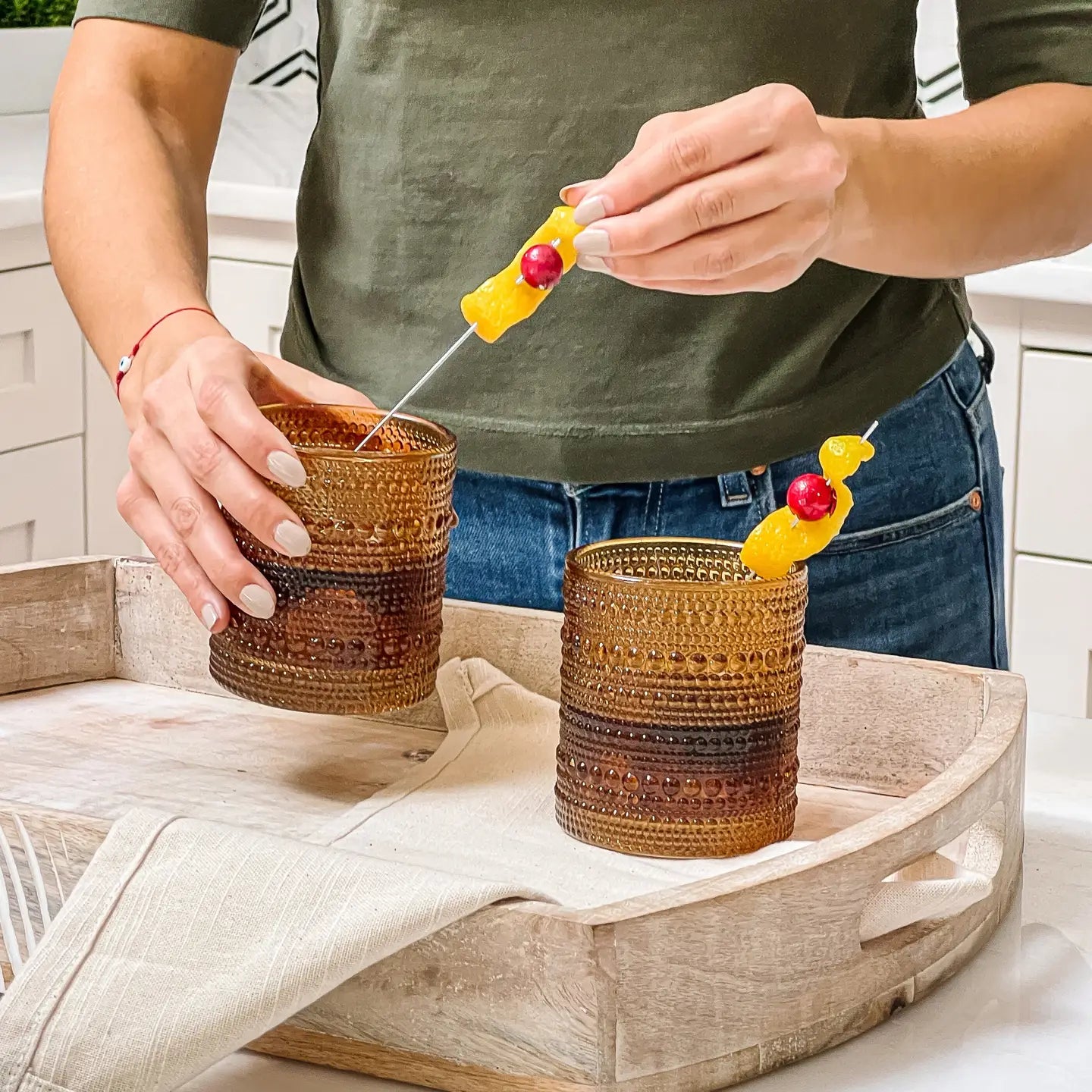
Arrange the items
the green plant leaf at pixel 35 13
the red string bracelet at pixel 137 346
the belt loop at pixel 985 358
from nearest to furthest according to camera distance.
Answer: the red string bracelet at pixel 137 346 → the belt loop at pixel 985 358 → the green plant leaf at pixel 35 13

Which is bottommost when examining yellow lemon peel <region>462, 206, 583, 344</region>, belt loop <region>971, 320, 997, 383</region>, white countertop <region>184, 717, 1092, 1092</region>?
white countertop <region>184, 717, 1092, 1092</region>

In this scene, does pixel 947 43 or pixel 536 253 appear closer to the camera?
pixel 536 253

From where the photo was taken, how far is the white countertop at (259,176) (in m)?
1.59

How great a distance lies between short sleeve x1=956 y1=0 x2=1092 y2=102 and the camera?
2.76 feet

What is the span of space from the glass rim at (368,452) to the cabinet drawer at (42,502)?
117cm

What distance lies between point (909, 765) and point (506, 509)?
25 cm

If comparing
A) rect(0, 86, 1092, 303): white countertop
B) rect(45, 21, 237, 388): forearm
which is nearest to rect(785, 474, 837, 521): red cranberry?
rect(45, 21, 237, 388): forearm

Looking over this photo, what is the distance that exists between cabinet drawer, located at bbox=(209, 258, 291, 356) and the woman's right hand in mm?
1146

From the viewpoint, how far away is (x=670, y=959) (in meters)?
0.49

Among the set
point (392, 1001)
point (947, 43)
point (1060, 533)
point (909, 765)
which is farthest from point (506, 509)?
point (947, 43)

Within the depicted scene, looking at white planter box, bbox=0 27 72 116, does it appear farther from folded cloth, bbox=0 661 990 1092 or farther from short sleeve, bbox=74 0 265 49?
folded cloth, bbox=0 661 990 1092

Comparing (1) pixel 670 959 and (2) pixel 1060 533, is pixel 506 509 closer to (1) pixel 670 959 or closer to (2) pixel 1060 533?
(1) pixel 670 959

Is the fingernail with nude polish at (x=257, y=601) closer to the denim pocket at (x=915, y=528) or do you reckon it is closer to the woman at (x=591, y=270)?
the woman at (x=591, y=270)

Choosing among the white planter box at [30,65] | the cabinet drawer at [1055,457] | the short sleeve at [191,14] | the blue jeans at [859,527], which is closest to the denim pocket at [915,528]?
the blue jeans at [859,527]
